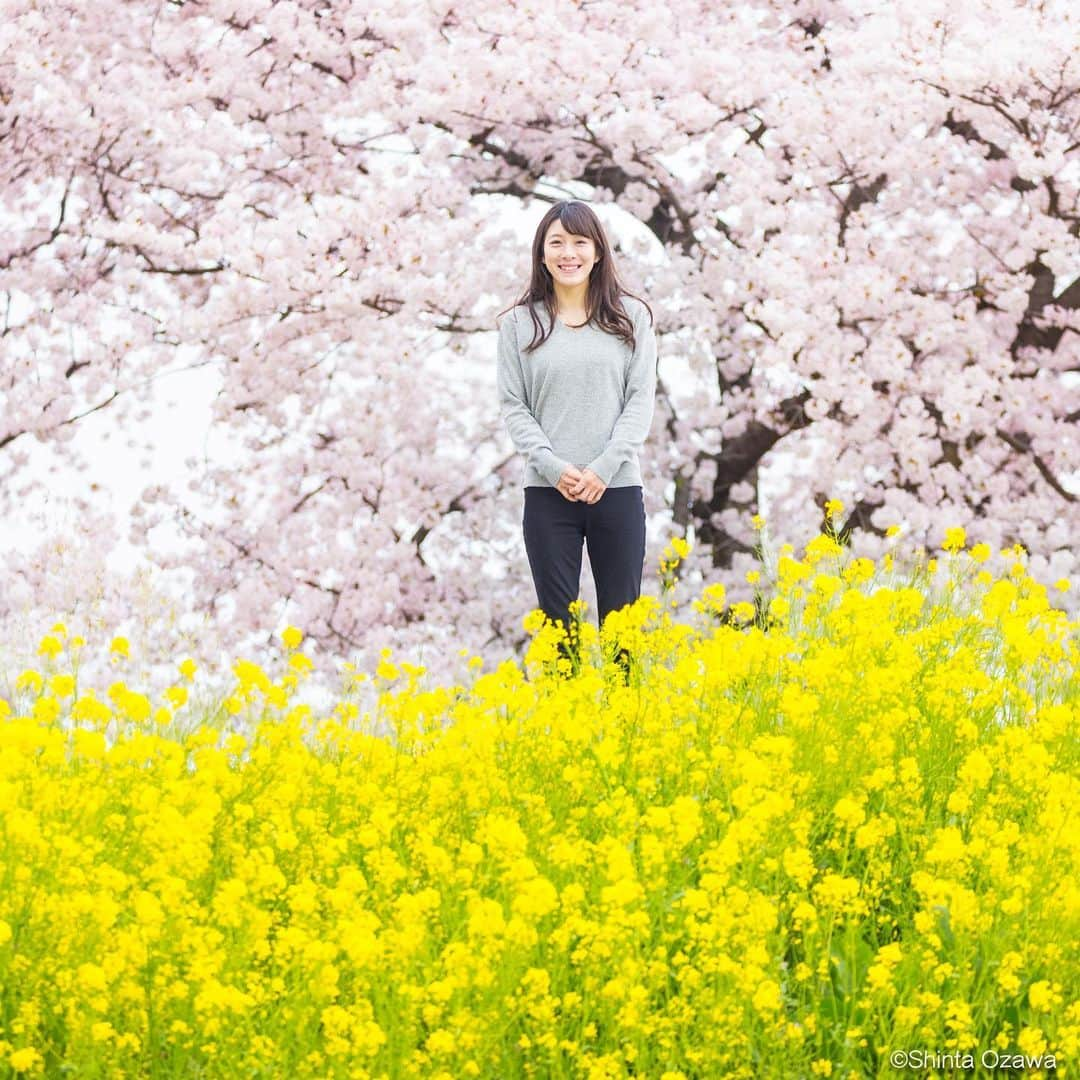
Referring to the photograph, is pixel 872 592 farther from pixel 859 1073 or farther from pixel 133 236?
pixel 133 236

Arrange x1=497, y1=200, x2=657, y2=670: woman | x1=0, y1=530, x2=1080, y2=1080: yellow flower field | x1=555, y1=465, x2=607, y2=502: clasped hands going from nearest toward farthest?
x1=0, y1=530, x2=1080, y2=1080: yellow flower field
x1=555, y1=465, x2=607, y2=502: clasped hands
x1=497, y1=200, x2=657, y2=670: woman

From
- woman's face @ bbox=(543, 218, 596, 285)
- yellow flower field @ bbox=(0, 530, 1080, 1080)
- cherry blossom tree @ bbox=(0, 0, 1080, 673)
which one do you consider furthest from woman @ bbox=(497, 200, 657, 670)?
cherry blossom tree @ bbox=(0, 0, 1080, 673)

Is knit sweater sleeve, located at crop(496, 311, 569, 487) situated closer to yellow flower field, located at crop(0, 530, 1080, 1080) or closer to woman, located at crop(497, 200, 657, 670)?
woman, located at crop(497, 200, 657, 670)

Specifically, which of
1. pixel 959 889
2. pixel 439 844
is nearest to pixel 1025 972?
pixel 959 889

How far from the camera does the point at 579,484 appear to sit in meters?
6.25

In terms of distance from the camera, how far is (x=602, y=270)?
661 cm

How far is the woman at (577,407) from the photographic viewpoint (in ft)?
21.0

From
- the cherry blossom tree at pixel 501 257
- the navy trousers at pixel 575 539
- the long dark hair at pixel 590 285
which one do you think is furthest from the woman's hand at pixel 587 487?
the cherry blossom tree at pixel 501 257

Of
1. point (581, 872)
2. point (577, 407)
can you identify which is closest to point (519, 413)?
point (577, 407)

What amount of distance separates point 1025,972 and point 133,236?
28.4ft

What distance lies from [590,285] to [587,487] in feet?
3.43

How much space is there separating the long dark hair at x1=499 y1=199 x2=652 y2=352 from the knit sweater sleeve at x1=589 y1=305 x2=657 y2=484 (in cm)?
6

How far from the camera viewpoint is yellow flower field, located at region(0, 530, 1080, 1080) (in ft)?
10.0

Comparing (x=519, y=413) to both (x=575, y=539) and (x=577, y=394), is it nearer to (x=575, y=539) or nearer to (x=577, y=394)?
(x=577, y=394)
